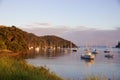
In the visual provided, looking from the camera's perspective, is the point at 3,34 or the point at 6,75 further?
the point at 3,34

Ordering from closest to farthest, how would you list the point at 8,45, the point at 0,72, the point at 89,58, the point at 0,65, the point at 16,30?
the point at 0,72
the point at 0,65
the point at 89,58
the point at 8,45
the point at 16,30

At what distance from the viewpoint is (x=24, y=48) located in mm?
Result: 123188

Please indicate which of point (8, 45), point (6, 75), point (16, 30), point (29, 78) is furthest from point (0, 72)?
point (16, 30)

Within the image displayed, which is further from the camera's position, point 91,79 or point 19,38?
point 19,38

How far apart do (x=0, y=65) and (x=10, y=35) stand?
10931 centimetres

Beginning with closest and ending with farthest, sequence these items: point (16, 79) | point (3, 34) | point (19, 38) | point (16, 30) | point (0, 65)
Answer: point (16, 79)
point (0, 65)
point (3, 34)
point (19, 38)
point (16, 30)

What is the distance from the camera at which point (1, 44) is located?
3789 inches

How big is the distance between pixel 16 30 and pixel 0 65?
126593 mm

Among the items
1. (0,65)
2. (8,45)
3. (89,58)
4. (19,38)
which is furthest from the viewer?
(19,38)

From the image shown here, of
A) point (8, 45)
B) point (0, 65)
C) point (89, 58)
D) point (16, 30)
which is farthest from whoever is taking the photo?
point (16, 30)

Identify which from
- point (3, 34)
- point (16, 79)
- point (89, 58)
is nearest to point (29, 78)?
point (16, 79)

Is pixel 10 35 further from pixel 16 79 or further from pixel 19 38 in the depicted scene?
pixel 16 79

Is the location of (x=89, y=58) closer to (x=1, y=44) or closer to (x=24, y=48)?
(x=1, y=44)

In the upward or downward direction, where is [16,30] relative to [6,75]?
upward
